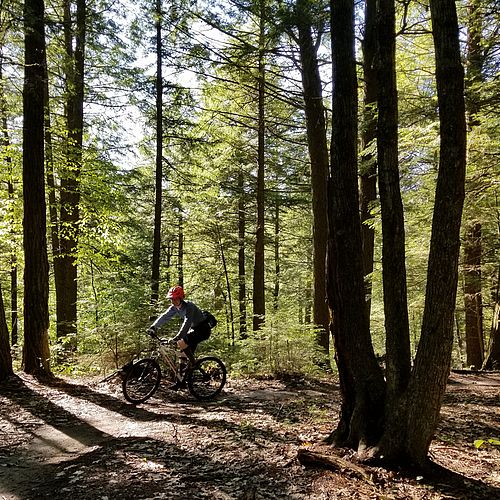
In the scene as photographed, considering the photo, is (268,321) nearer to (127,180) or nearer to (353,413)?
(353,413)

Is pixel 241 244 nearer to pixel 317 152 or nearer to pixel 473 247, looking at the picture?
pixel 317 152

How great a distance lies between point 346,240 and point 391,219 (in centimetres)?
55

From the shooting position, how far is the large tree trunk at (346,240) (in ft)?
15.9

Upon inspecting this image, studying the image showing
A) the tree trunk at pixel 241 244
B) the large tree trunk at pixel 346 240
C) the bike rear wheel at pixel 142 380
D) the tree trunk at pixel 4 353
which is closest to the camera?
the large tree trunk at pixel 346 240

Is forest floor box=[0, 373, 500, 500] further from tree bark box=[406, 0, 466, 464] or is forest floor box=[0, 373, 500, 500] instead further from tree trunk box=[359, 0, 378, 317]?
tree trunk box=[359, 0, 378, 317]

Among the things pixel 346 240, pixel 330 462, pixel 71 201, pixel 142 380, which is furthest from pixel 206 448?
pixel 71 201

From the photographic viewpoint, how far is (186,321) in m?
7.95

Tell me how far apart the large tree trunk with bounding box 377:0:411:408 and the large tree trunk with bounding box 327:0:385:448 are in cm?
33

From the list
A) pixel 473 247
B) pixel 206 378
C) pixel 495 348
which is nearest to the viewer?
pixel 206 378

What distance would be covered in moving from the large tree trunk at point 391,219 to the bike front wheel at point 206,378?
4472 millimetres

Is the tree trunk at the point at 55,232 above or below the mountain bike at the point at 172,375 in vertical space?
above

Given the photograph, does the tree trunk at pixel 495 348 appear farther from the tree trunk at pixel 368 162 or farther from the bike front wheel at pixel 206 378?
the bike front wheel at pixel 206 378

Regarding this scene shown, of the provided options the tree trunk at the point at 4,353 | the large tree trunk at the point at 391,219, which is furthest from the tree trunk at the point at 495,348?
the tree trunk at the point at 4,353

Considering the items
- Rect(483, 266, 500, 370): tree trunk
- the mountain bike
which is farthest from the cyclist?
Rect(483, 266, 500, 370): tree trunk
